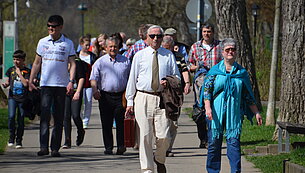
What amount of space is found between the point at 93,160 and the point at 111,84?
1.34 meters

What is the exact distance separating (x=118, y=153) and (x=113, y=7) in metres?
39.4

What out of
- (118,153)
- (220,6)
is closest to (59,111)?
(118,153)

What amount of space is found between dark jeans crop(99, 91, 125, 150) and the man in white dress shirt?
2466 mm

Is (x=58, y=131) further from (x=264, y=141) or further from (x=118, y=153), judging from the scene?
(x=264, y=141)

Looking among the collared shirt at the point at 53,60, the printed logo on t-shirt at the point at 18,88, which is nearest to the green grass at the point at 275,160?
the collared shirt at the point at 53,60

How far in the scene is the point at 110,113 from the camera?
1222 centimetres

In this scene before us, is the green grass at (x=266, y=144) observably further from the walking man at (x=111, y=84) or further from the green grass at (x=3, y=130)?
the green grass at (x=3, y=130)

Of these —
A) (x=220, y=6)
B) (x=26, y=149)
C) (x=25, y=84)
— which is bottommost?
(x=26, y=149)

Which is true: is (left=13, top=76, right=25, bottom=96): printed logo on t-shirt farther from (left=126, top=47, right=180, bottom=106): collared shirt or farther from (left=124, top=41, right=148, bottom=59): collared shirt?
(left=126, top=47, right=180, bottom=106): collared shirt

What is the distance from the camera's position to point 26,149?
1266 centimetres

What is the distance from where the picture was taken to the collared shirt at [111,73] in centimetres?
1206

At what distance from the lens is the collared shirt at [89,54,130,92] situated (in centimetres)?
1206

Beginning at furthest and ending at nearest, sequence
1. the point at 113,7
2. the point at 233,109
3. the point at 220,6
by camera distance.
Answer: the point at 113,7 → the point at 220,6 → the point at 233,109

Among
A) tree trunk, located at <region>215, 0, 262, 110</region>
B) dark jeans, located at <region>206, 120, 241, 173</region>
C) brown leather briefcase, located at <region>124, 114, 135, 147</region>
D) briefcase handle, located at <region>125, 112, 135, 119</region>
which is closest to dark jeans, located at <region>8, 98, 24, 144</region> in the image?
brown leather briefcase, located at <region>124, 114, 135, 147</region>
